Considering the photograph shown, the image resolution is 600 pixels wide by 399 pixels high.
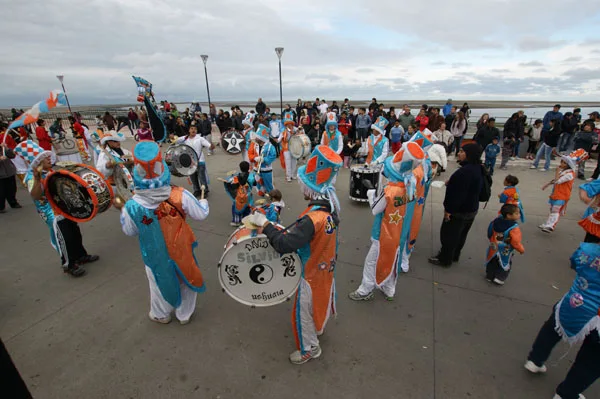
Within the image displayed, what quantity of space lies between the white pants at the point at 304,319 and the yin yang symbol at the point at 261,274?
1.06ft

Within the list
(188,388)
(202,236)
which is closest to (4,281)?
(202,236)

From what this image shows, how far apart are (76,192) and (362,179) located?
5658mm

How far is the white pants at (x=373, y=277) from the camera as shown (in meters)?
3.85

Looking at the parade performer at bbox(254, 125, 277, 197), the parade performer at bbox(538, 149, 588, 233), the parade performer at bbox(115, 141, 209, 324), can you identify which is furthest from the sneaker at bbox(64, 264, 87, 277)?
the parade performer at bbox(538, 149, 588, 233)

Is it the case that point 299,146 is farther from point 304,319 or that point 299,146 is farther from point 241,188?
point 304,319

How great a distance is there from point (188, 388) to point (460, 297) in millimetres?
3616

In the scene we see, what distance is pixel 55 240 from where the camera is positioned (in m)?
4.48

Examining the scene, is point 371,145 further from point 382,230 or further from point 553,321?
point 553,321

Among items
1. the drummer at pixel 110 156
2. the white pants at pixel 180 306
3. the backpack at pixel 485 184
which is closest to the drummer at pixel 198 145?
the drummer at pixel 110 156

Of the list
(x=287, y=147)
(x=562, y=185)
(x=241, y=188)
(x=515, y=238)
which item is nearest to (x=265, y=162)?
(x=241, y=188)

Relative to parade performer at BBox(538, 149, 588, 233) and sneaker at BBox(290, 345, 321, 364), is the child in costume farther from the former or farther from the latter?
parade performer at BBox(538, 149, 588, 233)

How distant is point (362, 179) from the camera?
283 inches

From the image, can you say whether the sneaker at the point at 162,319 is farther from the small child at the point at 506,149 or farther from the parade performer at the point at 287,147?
the small child at the point at 506,149

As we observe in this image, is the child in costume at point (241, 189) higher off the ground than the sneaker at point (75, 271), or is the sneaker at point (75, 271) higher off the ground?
the child in costume at point (241, 189)
